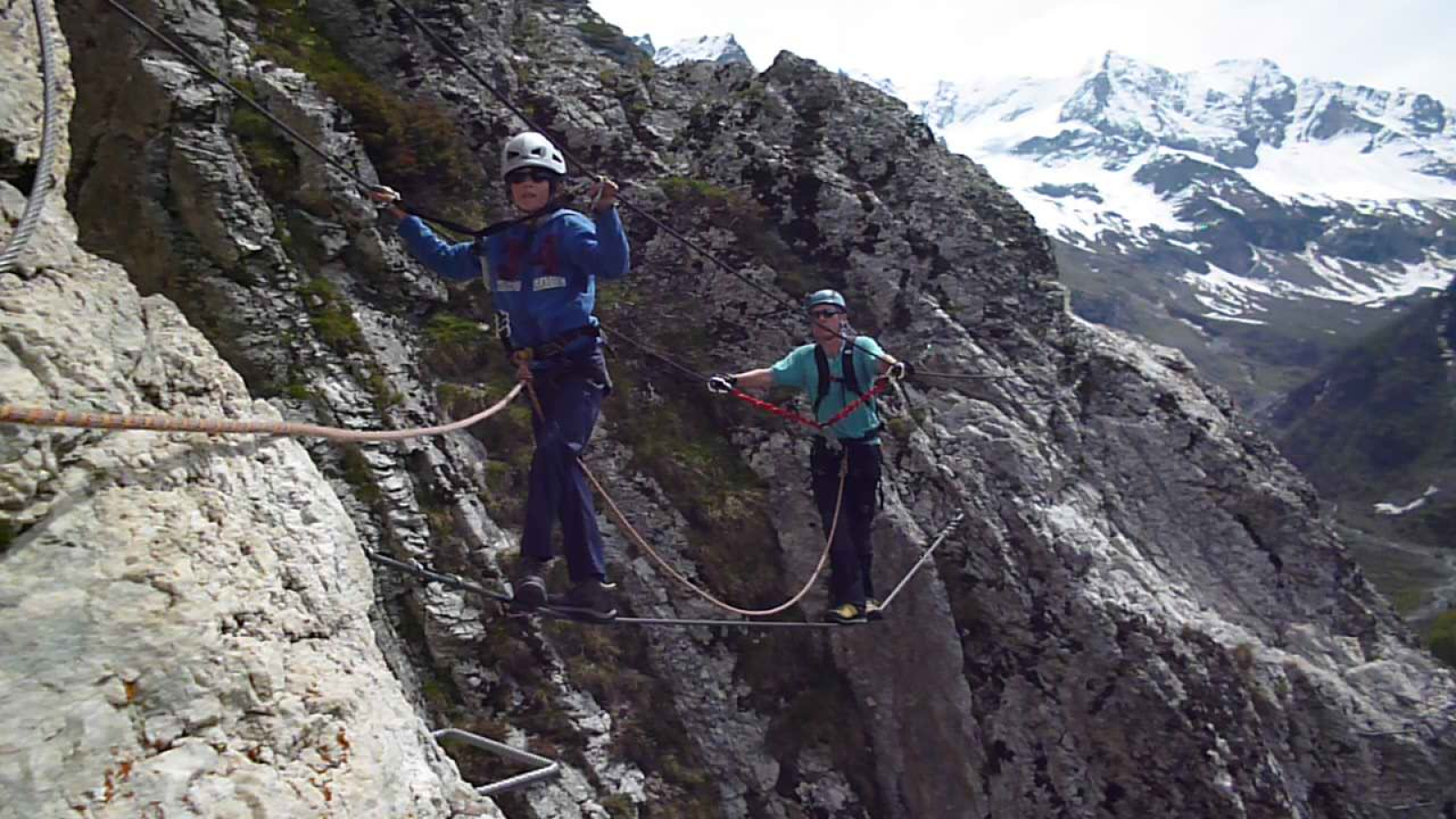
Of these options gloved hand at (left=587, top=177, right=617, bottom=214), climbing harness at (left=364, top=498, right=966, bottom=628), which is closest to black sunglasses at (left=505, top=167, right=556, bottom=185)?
gloved hand at (left=587, top=177, right=617, bottom=214)

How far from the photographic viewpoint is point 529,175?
7.99 meters

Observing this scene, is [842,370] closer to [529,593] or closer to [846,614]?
[846,614]

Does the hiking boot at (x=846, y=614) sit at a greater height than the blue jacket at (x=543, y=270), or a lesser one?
lesser

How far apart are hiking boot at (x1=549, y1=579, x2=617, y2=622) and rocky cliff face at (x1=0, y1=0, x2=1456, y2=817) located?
7.74 feet

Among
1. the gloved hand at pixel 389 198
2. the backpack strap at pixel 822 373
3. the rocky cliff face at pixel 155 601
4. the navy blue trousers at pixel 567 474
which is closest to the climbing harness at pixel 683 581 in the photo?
the navy blue trousers at pixel 567 474

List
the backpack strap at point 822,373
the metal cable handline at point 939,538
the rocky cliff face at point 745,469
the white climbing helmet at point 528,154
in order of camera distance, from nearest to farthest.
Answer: the white climbing helmet at point 528,154 → the rocky cliff face at point 745,469 → the backpack strap at point 822,373 → the metal cable handline at point 939,538

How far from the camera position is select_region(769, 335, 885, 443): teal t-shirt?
476 inches

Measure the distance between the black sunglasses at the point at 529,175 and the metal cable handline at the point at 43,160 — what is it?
12.4 feet

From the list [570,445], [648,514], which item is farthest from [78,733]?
[648,514]

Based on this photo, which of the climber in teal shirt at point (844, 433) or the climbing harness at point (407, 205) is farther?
the climber in teal shirt at point (844, 433)

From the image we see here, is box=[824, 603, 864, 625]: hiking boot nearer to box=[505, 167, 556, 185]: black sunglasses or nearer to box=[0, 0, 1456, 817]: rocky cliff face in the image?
box=[0, 0, 1456, 817]: rocky cliff face

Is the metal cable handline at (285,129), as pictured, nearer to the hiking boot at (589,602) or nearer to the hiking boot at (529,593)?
the hiking boot at (529,593)

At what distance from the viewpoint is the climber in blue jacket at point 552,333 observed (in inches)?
311

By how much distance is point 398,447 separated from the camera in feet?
39.5
